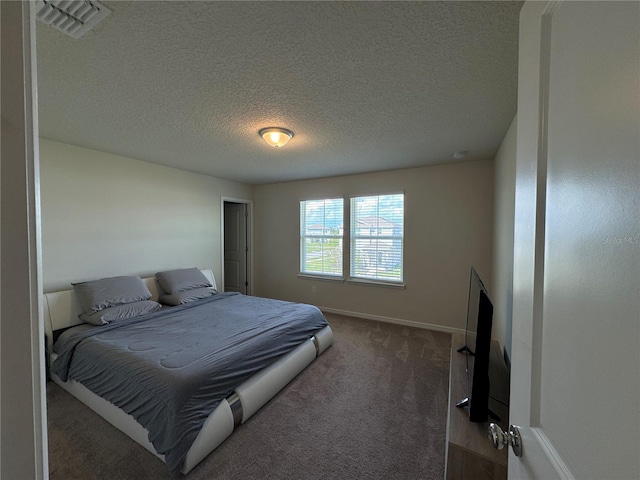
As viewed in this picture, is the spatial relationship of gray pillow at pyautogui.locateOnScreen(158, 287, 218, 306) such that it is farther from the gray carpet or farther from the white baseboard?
the white baseboard

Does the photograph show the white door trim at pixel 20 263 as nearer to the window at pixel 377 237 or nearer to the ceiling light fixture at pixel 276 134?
the ceiling light fixture at pixel 276 134

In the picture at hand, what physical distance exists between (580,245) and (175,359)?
217 centimetres

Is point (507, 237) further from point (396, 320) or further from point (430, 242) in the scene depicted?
point (396, 320)

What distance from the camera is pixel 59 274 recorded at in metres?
2.67

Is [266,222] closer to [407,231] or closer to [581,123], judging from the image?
[407,231]

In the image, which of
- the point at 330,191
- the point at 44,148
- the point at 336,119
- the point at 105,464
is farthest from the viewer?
the point at 330,191

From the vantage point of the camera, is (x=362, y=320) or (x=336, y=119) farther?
(x=362, y=320)

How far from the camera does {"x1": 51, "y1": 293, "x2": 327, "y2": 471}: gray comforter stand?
151cm

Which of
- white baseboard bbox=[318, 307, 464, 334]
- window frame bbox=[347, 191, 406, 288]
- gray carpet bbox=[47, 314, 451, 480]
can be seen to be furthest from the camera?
window frame bbox=[347, 191, 406, 288]

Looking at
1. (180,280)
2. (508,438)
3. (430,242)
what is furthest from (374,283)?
(508,438)

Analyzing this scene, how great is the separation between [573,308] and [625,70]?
405 millimetres

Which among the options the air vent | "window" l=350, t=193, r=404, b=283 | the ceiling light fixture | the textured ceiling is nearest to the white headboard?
the textured ceiling

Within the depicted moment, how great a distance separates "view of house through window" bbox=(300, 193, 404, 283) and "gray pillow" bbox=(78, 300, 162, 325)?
247 cm

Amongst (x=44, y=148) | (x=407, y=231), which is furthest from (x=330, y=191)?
(x=44, y=148)
